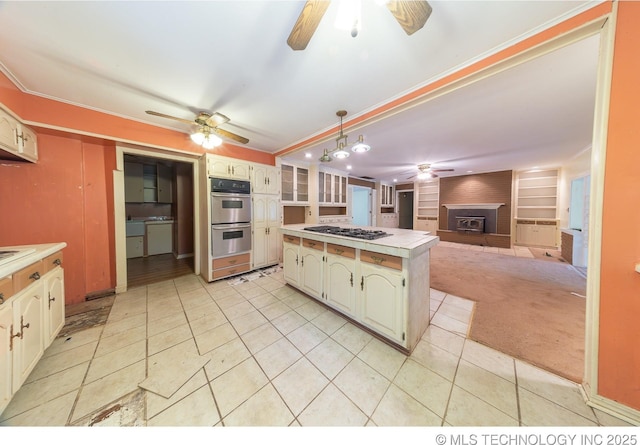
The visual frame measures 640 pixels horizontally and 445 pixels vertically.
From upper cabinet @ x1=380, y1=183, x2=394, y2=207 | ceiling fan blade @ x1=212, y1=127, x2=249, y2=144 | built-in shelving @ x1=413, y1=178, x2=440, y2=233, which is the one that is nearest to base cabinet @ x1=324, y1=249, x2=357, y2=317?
ceiling fan blade @ x1=212, y1=127, x2=249, y2=144

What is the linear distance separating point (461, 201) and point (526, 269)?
3.49m

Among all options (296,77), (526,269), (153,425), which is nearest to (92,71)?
(296,77)

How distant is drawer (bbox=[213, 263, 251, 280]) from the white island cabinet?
158 centimetres

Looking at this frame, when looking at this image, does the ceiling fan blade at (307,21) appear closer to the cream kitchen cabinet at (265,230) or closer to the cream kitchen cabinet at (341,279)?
the cream kitchen cabinet at (341,279)

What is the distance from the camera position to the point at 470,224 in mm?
6422

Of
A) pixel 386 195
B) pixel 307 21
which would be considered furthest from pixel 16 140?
pixel 386 195

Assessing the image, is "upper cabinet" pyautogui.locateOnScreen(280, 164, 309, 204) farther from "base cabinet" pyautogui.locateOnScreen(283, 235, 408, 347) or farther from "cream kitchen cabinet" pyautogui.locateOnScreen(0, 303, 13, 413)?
"cream kitchen cabinet" pyautogui.locateOnScreen(0, 303, 13, 413)

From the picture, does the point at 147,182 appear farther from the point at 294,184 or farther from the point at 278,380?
the point at 278,380

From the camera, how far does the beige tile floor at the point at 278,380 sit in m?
1.15

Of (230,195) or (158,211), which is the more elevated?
(230,195)

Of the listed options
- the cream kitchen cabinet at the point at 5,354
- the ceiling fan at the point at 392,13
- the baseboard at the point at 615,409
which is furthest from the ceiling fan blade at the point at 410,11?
the cream kitchen cabinet at the point at 5,354

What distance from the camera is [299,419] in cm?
114

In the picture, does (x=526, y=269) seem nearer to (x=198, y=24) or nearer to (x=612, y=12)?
(x=612, y=12)

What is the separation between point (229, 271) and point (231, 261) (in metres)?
0.17
